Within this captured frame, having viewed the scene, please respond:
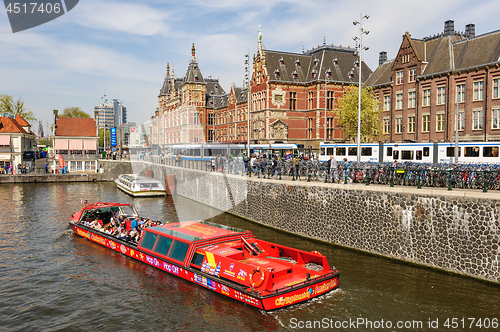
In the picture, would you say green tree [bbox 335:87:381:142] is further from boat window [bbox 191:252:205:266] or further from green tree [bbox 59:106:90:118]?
green tree [bbox 59:106:90:118]

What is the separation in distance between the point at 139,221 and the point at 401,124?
38788mm

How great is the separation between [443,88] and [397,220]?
31.3 m

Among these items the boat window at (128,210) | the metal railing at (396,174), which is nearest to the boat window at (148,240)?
the boat window at (128,210)

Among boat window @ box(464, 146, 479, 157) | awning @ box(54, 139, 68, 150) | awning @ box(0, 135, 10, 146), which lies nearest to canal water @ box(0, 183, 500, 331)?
boat window @ box(464, 146, 479, 157)

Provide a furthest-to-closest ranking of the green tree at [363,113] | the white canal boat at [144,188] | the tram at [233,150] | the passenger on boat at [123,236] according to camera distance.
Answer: the tram at [233,150] < the green tree at [363,113] < the white canal boat at [144,188] < the passenger on boat at [123,236]

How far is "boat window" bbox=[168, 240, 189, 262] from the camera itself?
14.8 m

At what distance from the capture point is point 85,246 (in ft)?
67.8

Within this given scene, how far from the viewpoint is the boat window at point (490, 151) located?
2741 centimetres

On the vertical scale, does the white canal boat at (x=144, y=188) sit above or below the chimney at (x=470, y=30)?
below

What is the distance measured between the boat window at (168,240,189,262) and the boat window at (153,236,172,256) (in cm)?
43

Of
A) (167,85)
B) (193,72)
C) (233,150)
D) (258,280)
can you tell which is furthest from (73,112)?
(258,280)

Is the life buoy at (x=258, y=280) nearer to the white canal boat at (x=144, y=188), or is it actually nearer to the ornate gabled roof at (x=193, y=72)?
the white canal boat at (x=144, y=188)

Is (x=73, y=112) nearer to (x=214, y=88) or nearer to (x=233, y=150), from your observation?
(x=214, y=88)

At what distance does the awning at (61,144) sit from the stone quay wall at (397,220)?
48.2 metres
